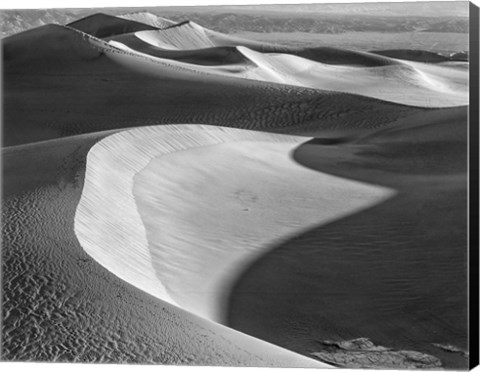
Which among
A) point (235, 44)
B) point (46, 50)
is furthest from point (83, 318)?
point (235, 44)

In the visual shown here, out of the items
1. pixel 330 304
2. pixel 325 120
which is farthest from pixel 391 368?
pixel 325 120

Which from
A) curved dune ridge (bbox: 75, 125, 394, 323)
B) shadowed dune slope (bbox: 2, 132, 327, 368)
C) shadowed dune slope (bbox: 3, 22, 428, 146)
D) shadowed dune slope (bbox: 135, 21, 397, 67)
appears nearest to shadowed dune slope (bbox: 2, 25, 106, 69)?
shadowed dune slope (bbox: 3, 22, 428, 146)

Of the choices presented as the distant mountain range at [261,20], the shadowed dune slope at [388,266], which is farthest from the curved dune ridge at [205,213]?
the distant mountain range at [261,20]

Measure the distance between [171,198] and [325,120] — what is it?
1503 millimetres

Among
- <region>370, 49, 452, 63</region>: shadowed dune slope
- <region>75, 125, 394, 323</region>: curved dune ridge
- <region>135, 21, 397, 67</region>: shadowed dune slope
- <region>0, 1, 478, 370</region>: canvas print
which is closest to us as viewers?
<region>0, 1, 478, 370</region>: canvas print

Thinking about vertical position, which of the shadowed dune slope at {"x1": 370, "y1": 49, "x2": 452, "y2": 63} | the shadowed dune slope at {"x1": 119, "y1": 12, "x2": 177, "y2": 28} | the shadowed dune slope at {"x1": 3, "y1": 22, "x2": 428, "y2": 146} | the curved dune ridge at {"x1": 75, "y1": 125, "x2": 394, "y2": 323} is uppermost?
the shadowed dune slope at {"x1": 370, "y1": 49, "x2": 452, "y2": 63}

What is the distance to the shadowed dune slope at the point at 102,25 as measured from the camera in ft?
31.0

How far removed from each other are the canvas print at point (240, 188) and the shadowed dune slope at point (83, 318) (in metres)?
0.02

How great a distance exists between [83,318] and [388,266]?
245 centimetres

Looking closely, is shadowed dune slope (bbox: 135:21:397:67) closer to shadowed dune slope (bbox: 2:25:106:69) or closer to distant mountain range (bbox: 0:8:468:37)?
distant mountain range (bbox: 0:8:468:37)

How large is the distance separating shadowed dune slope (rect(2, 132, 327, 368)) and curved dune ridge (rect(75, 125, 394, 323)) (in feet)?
0.74

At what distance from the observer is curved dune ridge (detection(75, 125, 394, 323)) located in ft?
28.5

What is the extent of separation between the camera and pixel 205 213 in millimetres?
9023

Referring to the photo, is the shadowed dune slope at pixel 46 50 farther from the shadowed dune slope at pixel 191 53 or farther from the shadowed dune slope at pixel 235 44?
the shadowed dune slope at pixel 235 44
